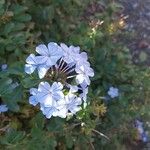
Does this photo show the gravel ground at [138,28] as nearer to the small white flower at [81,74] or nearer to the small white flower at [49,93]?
the small white flower at [81,74]

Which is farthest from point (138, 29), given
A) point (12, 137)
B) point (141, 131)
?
point (12, 137)

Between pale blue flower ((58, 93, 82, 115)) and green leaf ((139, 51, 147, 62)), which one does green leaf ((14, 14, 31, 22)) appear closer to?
pale blue flower ((58, 93, 82, 115))

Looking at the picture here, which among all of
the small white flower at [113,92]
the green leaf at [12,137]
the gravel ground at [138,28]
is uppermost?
the green leaf at [12,137]

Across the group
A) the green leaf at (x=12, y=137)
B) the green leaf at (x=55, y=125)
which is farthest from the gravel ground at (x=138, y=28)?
the green leaf at (x=12, y=137)

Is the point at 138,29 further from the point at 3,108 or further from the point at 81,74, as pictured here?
the point at 81,74

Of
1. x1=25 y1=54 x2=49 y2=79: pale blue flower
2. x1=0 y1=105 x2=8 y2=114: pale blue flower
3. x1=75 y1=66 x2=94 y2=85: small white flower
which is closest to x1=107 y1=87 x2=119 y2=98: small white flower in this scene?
x1=0 y1=105 x2=8 y2=114: pale blue flower

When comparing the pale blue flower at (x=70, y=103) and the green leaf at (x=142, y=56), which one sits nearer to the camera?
the pale blue flower at (x=70, y=103)

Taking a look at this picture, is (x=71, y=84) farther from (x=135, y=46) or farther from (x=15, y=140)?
(x=135, y=46)
